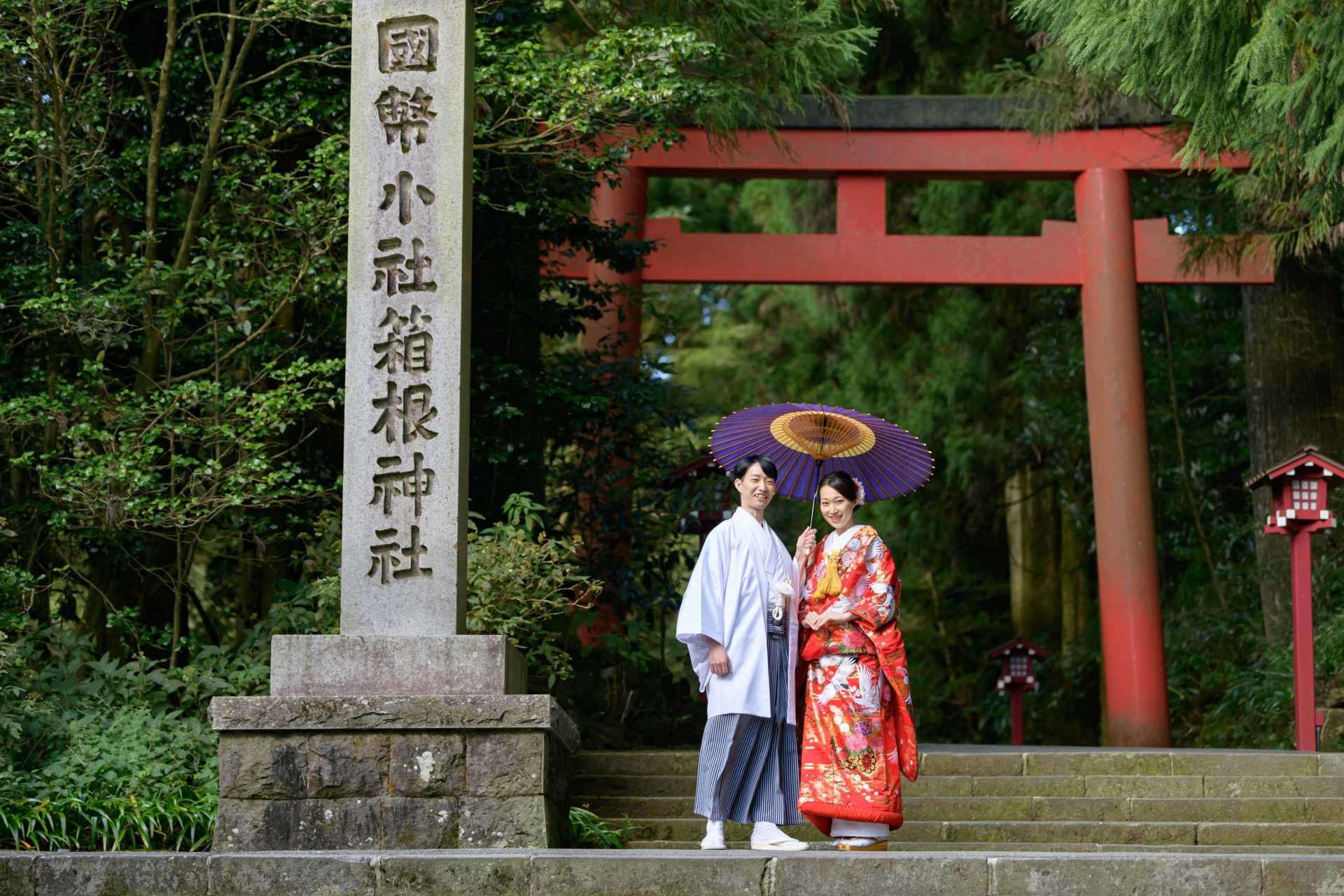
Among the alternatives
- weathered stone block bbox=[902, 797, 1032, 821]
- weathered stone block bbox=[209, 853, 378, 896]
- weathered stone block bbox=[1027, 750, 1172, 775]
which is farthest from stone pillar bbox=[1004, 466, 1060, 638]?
weathered stone block bbox=[209, 853, 378, 896]

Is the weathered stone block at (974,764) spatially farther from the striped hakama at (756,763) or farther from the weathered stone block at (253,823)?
the weathered stone block at (253,823)

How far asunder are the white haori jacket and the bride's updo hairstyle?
31 centimetres

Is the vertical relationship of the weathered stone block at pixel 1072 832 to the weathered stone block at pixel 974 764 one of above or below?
below

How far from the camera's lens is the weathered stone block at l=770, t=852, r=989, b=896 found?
16.1ft

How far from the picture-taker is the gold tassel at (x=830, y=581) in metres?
6.24

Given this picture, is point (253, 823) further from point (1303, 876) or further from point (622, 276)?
point (622, 276)

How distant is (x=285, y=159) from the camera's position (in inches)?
389

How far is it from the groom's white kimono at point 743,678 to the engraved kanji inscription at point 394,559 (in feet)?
3.51

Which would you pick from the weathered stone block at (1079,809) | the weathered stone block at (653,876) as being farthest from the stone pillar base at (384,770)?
the weathered stone block at (1079,809)

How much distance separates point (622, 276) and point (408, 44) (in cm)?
570

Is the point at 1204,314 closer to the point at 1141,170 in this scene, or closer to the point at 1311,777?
the point at 1141,170

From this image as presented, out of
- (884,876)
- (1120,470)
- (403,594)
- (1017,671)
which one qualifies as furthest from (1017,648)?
(884,876)

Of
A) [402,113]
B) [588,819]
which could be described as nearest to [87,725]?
[588,819]

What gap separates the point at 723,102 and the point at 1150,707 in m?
5.46
